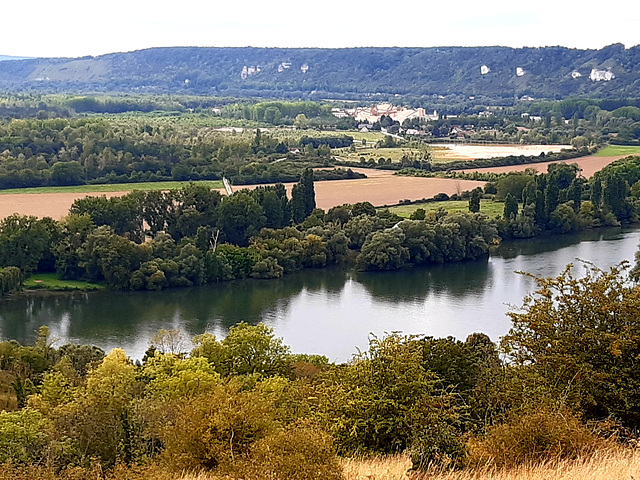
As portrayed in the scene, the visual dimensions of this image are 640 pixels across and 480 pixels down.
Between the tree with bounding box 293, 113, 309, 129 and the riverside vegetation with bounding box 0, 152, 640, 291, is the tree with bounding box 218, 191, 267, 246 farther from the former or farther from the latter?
the tree with bounding box 293, 113, 309, 129

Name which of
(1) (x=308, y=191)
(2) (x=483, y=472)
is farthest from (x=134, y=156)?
(2) (x=483, y=472)

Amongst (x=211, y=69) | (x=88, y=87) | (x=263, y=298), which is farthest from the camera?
(x=211, y=69)

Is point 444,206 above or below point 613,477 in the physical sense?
below

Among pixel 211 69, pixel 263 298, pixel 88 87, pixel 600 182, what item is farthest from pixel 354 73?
pixel 263 298

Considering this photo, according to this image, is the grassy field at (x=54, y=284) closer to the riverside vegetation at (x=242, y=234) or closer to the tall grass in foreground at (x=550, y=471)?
the riverside vegetation at (x=242, y=234)

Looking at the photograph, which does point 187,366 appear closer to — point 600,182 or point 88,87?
point 600,182

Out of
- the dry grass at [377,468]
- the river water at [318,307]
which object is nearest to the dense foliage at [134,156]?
the river water at [318,307]

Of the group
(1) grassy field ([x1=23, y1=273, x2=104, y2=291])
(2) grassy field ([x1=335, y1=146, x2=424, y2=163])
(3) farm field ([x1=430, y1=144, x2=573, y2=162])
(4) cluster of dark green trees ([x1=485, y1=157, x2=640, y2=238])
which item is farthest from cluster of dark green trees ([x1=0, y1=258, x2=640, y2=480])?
(3) farm field ([x1=430, y1=144, x2=573, y2=162])
